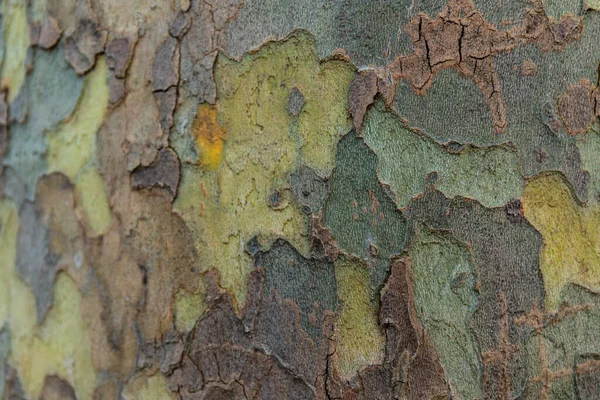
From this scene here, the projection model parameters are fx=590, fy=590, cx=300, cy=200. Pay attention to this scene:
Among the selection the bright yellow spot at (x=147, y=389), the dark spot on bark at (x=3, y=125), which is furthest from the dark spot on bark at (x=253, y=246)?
the dark spot on bark at (x=3, y=125)

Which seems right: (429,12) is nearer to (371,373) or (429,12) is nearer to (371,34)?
(371,34)

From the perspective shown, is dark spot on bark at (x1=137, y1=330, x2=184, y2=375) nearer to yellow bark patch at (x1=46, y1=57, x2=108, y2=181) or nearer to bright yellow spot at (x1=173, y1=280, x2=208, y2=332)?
bright yellow spot at (x1=173, y1=280, x2=208, y2=332)

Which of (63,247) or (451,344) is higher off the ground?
(451,344)

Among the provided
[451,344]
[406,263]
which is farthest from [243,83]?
[451,344]

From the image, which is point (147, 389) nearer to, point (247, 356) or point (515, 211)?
point (247, 356)

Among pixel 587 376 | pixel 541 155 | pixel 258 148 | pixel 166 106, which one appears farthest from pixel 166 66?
pixel 587 376

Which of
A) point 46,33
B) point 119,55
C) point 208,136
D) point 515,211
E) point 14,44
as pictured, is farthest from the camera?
point 14,44

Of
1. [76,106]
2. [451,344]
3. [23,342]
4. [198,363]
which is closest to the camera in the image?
[451,344]
